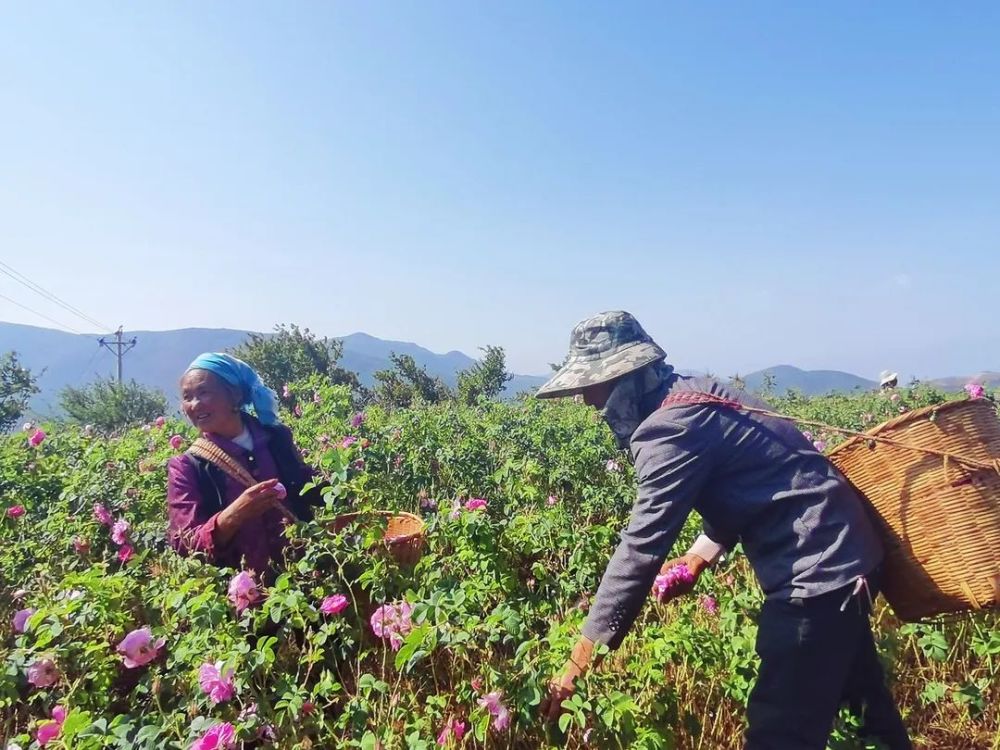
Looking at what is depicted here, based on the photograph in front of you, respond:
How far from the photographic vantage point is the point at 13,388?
3067cm

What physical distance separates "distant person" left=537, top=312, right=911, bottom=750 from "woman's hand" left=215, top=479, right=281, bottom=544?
0.94 m

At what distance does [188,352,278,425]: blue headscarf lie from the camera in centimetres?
219

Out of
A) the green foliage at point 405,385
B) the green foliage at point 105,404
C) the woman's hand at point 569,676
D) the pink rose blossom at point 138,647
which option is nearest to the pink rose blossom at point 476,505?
the woman's hand at point 569,676

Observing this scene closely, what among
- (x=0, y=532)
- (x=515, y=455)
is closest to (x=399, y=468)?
(x=515, y=455)

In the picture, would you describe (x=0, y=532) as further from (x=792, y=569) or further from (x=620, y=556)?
(x=792, y=569)

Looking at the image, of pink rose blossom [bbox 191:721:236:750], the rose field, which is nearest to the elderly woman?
the rose field

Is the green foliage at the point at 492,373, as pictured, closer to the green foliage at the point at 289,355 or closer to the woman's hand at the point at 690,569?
the green foliage at the point at 289,355

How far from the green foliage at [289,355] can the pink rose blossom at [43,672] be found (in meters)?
33.0

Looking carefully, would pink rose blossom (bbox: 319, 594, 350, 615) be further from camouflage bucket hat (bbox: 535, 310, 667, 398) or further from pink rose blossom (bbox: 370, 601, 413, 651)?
camouflage bucket hat (bbox: 535, 310, 667, 398)

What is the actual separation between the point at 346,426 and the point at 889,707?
359 cm

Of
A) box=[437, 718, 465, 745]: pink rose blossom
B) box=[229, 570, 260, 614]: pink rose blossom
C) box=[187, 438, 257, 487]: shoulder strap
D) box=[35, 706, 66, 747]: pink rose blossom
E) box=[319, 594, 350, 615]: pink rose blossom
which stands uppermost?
box=[187, 438, 257, 487]: shoulder strap

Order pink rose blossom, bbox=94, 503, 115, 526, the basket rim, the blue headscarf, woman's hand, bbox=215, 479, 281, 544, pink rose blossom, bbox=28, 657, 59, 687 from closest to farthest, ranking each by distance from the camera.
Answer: the basket rim
pink rose blossom, bbox=28, 657, 59, 687
woman's hand, bbox=215, 479, 281, 544
the blue headscarf
pink rose blossom, bbox=94, 503, 115, 526

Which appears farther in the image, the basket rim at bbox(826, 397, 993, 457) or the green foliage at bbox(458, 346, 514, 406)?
the green foliage at bbox(458, 346, 514, 406)

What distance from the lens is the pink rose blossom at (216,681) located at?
1298 mm
